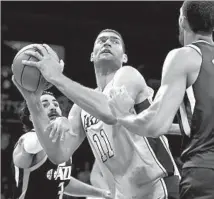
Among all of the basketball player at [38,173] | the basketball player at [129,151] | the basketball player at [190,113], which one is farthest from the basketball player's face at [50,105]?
the basketball player at [190,113]

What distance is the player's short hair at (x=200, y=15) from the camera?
9.37ft

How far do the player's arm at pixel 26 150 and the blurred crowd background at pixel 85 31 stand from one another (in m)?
7.30

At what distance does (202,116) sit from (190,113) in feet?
0.24

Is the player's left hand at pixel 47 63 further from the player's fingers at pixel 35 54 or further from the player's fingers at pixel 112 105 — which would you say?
the player's fingers at pixel 112 105

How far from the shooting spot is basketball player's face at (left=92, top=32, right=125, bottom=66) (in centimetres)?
451

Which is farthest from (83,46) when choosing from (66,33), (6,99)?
(6,99)

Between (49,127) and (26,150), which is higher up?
(49,127)

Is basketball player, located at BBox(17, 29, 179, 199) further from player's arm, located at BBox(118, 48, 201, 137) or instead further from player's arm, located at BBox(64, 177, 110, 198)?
player's arm, located at BBox(118, 48, 201, 137)

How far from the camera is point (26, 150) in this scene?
4.57 metres

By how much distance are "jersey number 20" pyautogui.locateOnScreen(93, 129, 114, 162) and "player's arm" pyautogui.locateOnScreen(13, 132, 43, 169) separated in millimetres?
722

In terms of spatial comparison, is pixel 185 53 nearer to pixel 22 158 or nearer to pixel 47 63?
pixel 47 63

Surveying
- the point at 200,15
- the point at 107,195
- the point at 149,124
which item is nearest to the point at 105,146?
the point at 107,195

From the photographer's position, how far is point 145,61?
13125mm

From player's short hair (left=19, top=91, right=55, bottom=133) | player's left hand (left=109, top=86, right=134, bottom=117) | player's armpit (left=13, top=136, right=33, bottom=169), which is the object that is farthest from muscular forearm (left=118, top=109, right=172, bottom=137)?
player's short hair (left=19, top=91, right=55, bottom=133)
